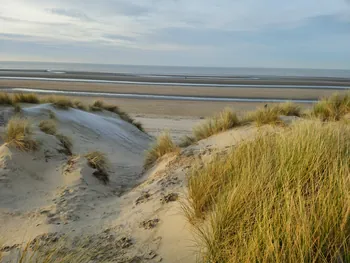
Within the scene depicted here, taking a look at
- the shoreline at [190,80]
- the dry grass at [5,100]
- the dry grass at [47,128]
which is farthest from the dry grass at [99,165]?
the shoreline at [190,80]

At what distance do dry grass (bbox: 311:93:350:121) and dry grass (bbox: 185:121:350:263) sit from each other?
10.2 ft

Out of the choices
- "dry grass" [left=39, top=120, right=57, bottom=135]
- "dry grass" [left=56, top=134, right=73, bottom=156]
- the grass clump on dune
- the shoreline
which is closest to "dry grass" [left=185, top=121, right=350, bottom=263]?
the grass clump on dune

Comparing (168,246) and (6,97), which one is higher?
(6,97)

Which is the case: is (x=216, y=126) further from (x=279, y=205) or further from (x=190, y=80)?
(x=190, y=80)

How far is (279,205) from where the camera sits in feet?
9.14

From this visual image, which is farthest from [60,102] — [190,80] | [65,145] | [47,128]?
[190,80]

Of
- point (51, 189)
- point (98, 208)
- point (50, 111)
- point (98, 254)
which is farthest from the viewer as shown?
point (50, 111)

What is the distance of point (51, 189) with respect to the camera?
5113 mm

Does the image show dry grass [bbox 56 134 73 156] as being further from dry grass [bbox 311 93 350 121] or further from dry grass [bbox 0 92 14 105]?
dry grass [bbox 311 93 350 121]

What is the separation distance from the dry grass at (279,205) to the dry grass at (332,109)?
311 centimetres

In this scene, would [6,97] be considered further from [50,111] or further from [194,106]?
[194,106]

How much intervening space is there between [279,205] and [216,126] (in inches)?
186

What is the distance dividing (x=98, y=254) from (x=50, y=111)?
6532 millimetres

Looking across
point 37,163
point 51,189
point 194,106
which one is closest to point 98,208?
point 51,189
